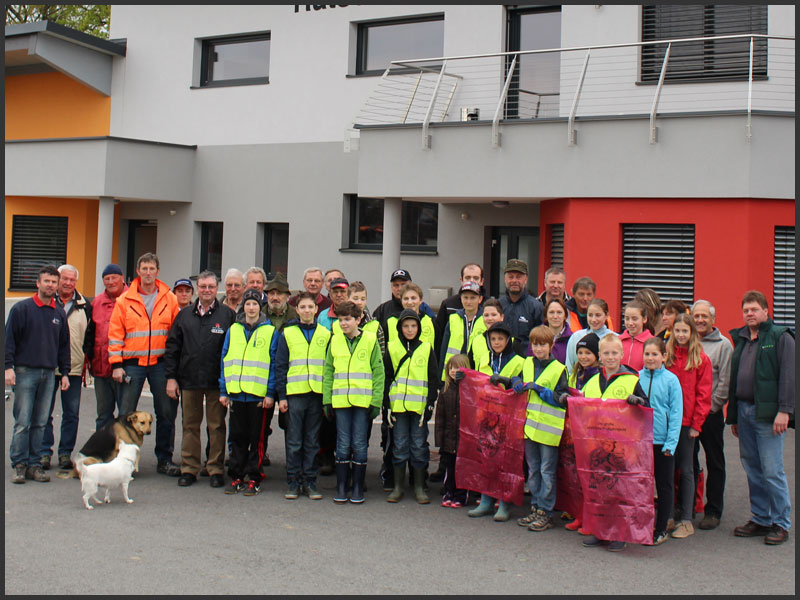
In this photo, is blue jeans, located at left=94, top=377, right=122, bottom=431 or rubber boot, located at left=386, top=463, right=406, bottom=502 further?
blue jeans, located at left=94, top=377, right=122, bottom=431

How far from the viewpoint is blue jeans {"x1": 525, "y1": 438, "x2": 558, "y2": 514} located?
23.1ft

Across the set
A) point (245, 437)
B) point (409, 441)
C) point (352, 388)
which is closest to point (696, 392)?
point (409, 441)

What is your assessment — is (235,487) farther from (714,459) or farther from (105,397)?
(714,459)

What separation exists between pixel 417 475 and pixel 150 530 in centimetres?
235

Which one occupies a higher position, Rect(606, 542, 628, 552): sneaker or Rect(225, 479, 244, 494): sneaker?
Rect(225, 479, 244, 494): sneaker

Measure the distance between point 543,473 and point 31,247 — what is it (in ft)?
61.8

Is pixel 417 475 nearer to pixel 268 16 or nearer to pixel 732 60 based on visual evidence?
pixel 732 60

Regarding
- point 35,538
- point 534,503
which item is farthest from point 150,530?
point 534,503

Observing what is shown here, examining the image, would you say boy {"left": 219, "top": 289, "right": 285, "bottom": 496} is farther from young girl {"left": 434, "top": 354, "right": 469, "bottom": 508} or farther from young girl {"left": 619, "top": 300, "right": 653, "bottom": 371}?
young girl {"left": 619, "top": 300, "right": 653, "bottom": 371}

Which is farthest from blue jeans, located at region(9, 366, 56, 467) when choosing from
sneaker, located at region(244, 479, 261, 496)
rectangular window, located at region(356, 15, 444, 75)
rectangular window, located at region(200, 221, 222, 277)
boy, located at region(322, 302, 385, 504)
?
rectangular window, located at region(200, 221, 222, 277)

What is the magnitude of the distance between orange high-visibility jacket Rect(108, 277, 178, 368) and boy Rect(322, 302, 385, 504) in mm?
1842

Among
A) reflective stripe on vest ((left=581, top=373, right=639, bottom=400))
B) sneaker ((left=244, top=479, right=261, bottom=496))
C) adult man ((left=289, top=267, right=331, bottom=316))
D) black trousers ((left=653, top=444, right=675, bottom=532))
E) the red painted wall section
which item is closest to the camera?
reflective stripe on vest ((left=581, top=373, right=639, bottom=400))

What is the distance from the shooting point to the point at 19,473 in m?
8.18

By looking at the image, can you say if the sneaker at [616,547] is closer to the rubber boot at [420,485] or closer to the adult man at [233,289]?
the rubber boot at [420,485]
